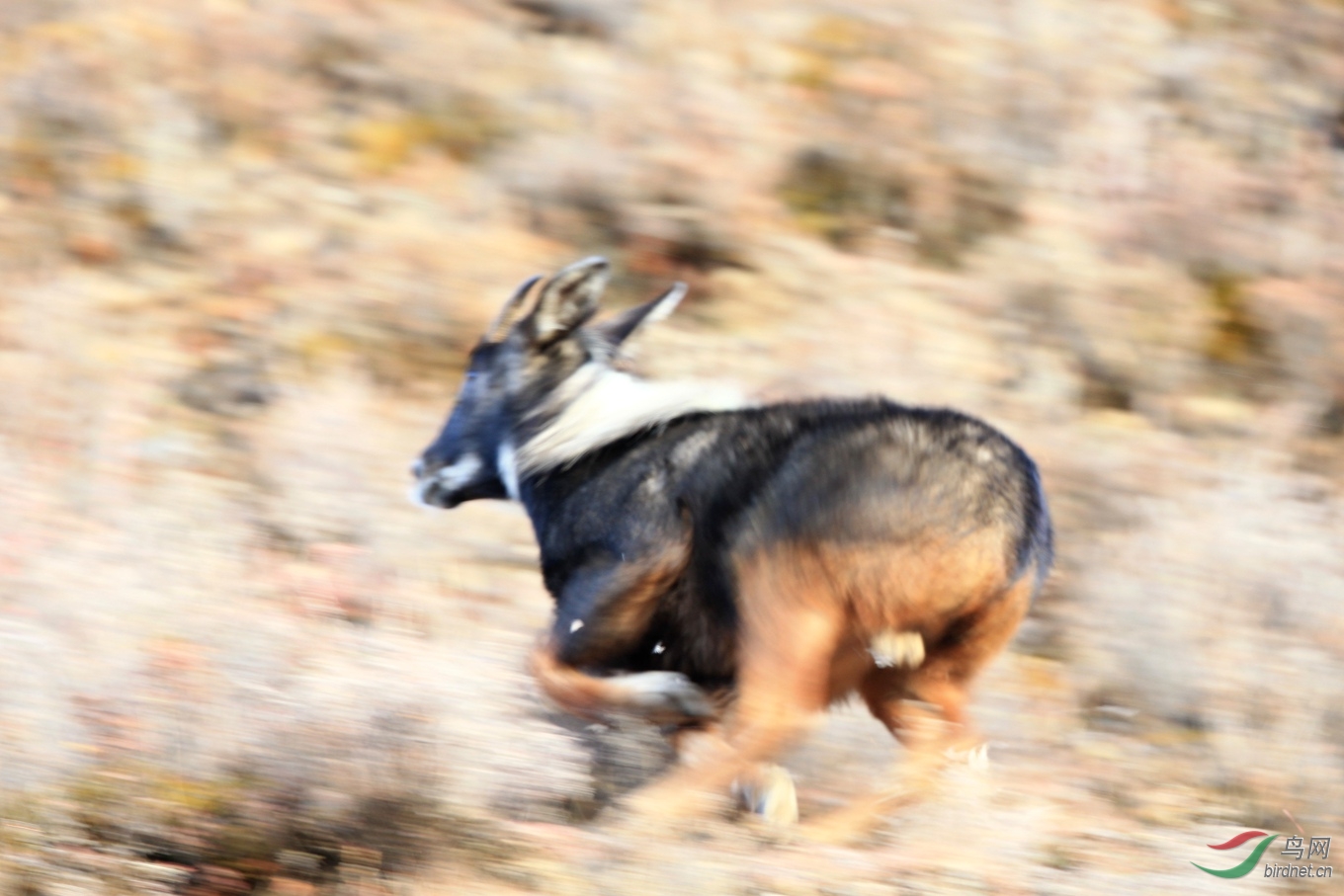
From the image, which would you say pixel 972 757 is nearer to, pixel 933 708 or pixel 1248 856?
pixel 933 708

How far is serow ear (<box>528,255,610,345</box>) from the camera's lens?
5.95 metres

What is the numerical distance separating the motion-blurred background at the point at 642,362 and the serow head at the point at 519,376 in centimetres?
72

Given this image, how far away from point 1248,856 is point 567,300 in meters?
3.50

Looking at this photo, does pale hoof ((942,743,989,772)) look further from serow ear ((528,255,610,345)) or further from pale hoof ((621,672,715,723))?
serow ear ((528,255,610,345))

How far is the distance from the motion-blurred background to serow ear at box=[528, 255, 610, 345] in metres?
1.40

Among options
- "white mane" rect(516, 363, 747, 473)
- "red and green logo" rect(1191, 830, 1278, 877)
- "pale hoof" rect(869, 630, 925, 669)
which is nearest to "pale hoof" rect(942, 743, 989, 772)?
"pale hoof" rect(869, 630, 925, 669)

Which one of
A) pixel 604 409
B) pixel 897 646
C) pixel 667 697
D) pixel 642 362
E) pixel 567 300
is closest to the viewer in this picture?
pixel 897 646

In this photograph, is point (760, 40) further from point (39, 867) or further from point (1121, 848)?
point (39, 867)

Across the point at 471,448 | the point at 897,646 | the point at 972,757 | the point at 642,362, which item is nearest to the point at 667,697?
the point at 897,646

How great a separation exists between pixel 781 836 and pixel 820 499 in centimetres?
121

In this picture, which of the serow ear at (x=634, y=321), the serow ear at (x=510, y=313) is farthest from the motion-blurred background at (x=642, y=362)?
the serow ear at (x=634, y=321)

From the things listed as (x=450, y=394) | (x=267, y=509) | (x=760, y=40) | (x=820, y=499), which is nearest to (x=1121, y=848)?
(x=820, y=499)

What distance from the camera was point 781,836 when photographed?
16.5 feet

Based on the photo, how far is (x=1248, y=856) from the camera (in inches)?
215
